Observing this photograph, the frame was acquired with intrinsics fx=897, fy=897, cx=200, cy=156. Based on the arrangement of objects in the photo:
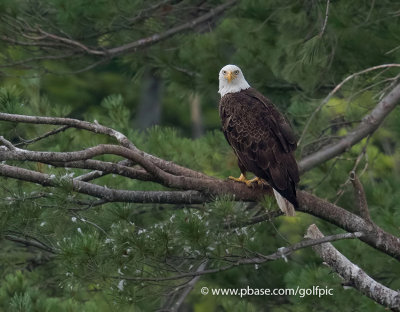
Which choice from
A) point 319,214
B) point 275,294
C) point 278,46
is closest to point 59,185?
point 319,214

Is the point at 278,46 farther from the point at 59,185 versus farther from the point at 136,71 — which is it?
the point at 59,185

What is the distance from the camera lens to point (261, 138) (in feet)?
18.7

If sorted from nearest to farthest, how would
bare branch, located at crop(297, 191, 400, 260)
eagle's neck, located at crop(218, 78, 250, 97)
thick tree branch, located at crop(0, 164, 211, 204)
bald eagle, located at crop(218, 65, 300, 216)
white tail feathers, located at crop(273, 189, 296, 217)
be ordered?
thick tree branch, located at crop(0, 164, 211, 204) → bare branch, located at crop(297, 191, 400, 260) → white tail feathers, located at crop(273, 189, 296, 217) → bald eagle, located at crop(218, 65, 300, 216) → eagle's neck, located at crop(218, 78, 250, 97)

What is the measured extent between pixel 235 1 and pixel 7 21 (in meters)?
2.07

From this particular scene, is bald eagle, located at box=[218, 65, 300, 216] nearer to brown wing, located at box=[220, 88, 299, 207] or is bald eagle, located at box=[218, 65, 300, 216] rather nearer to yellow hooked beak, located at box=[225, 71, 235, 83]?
brown wing, located at box=[220, 88, 299, 207]

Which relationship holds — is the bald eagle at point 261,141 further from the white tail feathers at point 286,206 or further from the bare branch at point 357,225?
the bare branch at point 357,225

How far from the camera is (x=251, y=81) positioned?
25.3ft

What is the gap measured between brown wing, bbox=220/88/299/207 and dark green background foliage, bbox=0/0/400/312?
325 mm

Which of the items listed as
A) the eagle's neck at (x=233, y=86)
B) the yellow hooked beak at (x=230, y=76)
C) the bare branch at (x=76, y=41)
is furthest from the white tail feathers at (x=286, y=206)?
the bare branch at (x=76, y=41)

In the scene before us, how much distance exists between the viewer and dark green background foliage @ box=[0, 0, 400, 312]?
14.8 feet

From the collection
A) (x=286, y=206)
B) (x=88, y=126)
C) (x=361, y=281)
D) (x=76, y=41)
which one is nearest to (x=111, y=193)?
(x=88, y=126)

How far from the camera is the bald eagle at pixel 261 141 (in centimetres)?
533

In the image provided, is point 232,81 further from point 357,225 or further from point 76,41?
point 76,41

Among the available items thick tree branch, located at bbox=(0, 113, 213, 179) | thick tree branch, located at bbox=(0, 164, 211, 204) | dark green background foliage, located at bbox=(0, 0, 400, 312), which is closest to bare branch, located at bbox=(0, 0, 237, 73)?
dark green background foliage, located at bbox=(0, 0, 400, 312)
